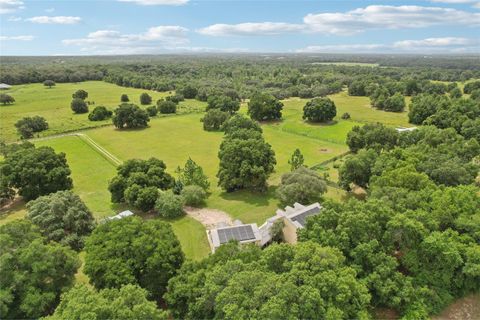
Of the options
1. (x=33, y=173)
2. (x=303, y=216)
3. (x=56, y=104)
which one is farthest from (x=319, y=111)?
(x=56, y=104)

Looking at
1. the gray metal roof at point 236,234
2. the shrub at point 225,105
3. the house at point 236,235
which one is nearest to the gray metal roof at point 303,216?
the house at point 236,235

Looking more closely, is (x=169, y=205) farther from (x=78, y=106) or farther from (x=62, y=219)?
(x=78, y=106)

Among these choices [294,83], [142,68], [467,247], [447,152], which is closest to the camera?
[467,247]

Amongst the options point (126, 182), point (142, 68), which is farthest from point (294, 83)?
point (126, 182)

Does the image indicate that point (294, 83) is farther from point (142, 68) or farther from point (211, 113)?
point (142, 68)

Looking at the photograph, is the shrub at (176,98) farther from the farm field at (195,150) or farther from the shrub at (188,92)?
the farm field at (195,150)

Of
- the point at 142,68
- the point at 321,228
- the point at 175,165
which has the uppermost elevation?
the point at 142,68
